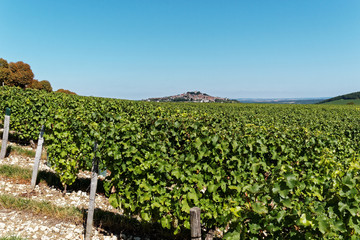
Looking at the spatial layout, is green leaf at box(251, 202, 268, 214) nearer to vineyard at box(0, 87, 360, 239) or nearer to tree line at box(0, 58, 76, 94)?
vineyard at box(0, 87, 360, 239)

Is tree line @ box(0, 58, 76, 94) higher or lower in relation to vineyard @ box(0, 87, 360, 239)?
higher

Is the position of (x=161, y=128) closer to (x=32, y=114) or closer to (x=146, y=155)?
(x=146, y=155)

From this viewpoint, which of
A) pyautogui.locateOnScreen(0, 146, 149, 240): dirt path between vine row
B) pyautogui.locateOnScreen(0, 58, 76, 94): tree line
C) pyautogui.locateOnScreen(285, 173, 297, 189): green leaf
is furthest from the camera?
pyautogui.locateOnScreen(0, 58, 76, 94): tree line

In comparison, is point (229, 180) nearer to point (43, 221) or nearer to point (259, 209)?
point (259, 209)

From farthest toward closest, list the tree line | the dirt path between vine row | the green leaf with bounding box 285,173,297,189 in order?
the tree line
the dirt path between vine row
the green leaf with bounding box 285,173,297,189

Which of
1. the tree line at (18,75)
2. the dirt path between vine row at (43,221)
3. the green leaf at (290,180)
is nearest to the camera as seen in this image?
the green leaf at (290,180)

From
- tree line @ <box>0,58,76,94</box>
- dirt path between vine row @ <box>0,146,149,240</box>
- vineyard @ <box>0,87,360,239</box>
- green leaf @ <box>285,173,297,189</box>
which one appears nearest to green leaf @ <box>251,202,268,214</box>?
vineyard @ <box>0,87,360,239</box>

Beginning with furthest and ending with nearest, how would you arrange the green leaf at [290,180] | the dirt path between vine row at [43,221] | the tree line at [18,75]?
the tree line at [18,75] < the dirt path between vine row at [43,221] < the green leaf at [290,180]

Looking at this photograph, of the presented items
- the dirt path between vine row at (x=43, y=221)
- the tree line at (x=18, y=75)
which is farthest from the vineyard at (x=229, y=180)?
the tree line at (x=18, y=75)

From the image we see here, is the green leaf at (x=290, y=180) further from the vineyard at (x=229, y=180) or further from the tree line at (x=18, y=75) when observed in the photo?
the tree line at (x=18, y=75)

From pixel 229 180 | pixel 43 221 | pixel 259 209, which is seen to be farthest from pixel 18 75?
pixel 259 209

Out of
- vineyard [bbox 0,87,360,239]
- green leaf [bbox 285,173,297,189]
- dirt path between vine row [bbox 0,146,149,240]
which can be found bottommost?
dirt path between vine row [bbox 0,146,149,240]

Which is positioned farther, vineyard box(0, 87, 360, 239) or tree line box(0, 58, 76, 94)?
tree line box(0, 58, 76, 94)

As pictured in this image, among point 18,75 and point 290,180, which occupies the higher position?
point 18,75
